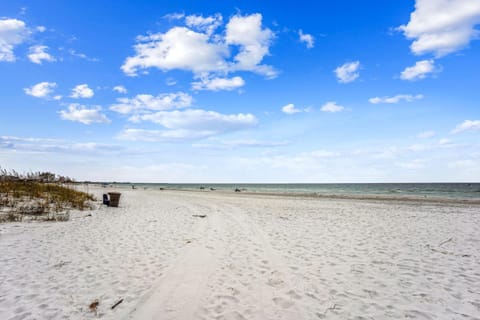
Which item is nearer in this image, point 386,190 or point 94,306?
point 94,306

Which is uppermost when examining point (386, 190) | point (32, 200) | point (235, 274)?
point (32, 200)

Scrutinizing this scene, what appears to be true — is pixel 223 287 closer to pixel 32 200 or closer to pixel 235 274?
pixel 235 274

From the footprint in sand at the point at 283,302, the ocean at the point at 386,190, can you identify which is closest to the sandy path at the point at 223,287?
the footprint in sand at the point at 283,302

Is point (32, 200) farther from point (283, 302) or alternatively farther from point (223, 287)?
point (283, 302)

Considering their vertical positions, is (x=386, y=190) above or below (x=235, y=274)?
below

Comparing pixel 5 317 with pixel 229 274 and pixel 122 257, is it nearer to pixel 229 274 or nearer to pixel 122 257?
pixel 122 257

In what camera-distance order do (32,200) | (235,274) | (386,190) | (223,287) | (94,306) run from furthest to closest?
(386,190) < (32,200) < (235,274) < (223,287) < (94,306)

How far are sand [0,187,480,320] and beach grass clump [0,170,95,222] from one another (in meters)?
1.89

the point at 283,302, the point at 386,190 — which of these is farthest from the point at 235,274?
the point at 386,190

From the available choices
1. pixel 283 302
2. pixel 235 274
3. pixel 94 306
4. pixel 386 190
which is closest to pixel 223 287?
pixel 235 274

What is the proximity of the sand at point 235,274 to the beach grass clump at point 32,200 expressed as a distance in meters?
1.89

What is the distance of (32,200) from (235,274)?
1299 cm

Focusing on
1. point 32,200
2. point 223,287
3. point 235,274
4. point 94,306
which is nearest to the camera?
point 94,306

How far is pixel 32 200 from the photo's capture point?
522 inches
